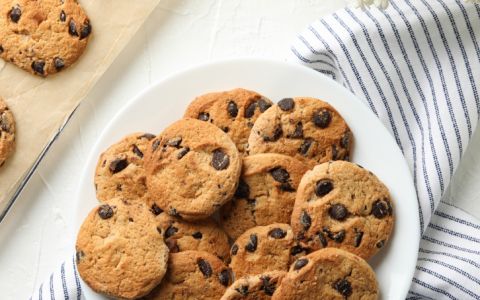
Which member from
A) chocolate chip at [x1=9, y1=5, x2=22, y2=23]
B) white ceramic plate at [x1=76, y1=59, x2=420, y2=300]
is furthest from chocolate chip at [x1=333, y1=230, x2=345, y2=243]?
chocolate chip at [x1=9, y1=5, x2=22, y2=23]

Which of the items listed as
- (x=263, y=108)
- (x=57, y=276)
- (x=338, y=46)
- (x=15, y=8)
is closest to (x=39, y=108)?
(x=15, y=8)

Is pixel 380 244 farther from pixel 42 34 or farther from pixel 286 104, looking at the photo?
pixel 42 34

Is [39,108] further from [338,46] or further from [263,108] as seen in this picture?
[338,46]

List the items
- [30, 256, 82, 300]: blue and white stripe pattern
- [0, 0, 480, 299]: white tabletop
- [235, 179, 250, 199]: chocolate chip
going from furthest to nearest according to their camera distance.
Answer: [0, 0, 480, 299]: white tabletop < [30, 256, 82, 300]: blue and white stripe pattern < [235, 179, 250, 199]: chocolate chip

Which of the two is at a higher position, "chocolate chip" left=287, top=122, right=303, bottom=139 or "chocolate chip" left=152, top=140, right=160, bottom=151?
"chocolate chip" left=287, top=122, right=303, bottom=139

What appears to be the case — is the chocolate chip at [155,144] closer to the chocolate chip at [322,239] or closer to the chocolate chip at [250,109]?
the chocolate chip at [250,109]

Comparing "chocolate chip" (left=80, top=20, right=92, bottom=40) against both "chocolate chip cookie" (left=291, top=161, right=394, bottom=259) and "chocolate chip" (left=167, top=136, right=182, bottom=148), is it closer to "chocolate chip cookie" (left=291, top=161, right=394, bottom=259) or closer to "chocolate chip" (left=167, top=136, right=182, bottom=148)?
"chocolate chip" (left=167, top=136, right=182, bottom=148)

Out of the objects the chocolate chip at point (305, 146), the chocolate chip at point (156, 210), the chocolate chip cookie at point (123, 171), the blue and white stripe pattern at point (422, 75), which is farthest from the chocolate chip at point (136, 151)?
the blue and white stripe pattern at point (422, 75)
